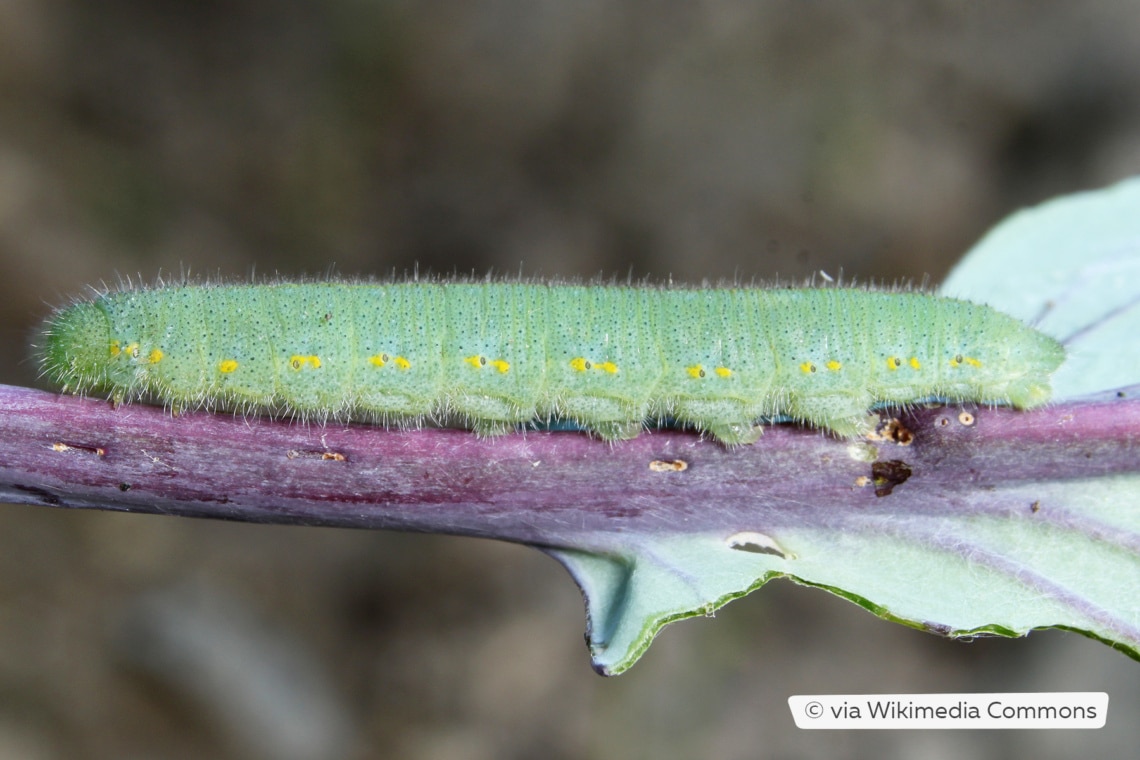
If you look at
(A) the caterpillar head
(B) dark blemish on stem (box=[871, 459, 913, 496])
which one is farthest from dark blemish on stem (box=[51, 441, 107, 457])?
(B) dark blemish on stem (box=[871, 459, 913, 496])

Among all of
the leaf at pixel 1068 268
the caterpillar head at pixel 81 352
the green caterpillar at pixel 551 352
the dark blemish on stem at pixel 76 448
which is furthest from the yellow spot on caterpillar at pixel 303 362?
the leaf at pixel 1068 268

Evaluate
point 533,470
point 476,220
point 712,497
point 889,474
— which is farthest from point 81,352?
point 476,220

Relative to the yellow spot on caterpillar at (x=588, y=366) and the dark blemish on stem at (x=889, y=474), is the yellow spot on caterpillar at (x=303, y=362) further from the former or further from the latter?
the dark blemish on stem at (x=889, y=474)

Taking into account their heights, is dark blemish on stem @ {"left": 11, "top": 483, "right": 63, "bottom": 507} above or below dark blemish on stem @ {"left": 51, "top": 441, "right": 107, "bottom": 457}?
A: below

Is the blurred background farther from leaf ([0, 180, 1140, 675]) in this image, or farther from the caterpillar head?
leaf ([0, 180, 1140, 675])

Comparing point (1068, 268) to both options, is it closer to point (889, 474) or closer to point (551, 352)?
point (889, 474)
